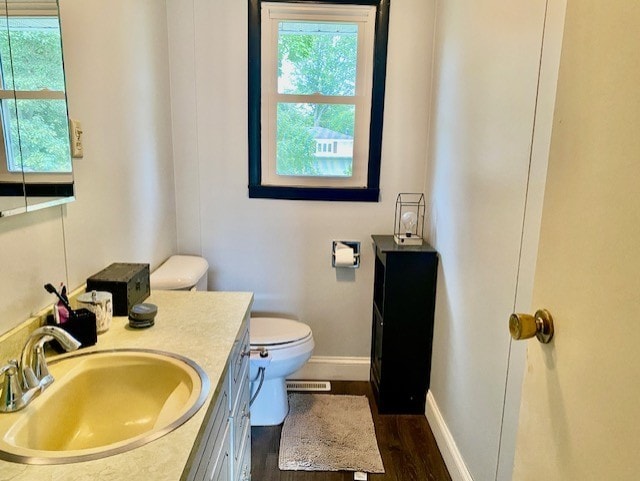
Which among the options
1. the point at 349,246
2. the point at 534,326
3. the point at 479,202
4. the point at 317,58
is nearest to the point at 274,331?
the point at 349,246

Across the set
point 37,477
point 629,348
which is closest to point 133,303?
point 37,477

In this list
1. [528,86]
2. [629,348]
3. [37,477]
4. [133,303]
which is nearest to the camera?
[629,348]

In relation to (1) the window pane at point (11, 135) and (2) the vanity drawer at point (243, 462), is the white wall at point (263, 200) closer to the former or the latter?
(2) the vanity drawer at point (243, 462)

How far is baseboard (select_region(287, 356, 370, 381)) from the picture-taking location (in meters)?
2.68

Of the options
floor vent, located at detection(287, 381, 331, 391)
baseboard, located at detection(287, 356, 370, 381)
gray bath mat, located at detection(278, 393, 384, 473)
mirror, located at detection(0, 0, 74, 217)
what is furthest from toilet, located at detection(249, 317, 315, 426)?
mirror, located at detection(0, 0, 74, 217)

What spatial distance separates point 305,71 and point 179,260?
1223 millimetres

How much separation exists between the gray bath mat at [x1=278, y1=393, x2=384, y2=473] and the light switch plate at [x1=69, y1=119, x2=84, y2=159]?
4.96 feet

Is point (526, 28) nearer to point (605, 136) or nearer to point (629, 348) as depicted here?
point (605, 136)

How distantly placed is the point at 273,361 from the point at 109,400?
1.05 m

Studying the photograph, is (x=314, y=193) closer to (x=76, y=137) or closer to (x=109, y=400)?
(x=76, y=137)

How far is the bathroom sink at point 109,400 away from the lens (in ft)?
3.05

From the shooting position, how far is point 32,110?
118 centimetres

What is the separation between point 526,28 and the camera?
133 centimetres

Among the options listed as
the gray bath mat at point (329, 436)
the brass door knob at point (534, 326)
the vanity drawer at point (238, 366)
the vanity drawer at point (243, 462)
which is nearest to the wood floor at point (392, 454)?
the gray bath mat at point (329, 436)
